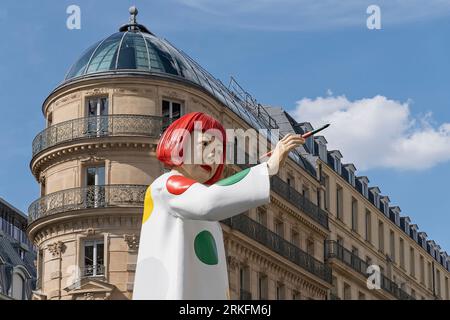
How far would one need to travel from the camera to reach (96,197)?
121 feet

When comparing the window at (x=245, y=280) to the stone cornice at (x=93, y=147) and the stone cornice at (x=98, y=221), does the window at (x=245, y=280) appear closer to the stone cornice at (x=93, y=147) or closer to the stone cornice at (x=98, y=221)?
the stone cornice at (x=98, y=221)

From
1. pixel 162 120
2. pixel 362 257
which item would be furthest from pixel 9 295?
pixel 362 257

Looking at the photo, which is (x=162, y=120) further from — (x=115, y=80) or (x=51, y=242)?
(x=51, y=242)

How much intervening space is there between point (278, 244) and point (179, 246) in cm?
3628

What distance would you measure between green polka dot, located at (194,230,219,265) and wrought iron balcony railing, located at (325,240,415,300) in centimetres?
4295

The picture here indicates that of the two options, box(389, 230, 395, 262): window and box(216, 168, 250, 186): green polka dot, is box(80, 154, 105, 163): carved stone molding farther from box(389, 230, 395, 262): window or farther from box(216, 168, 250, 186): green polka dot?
box(389, 230, 395, 262): window

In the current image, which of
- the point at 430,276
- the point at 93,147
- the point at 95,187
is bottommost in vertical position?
the point at 95,187

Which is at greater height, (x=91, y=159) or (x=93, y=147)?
(x=93, y=147)

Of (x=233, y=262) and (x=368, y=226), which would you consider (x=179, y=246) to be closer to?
(x=233, y=262)

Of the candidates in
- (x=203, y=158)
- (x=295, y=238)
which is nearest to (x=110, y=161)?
(x=295, y=238)

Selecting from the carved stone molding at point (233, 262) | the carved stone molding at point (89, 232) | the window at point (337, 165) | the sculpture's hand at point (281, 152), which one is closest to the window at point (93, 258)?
the carved stone molding at point (89, 232)
